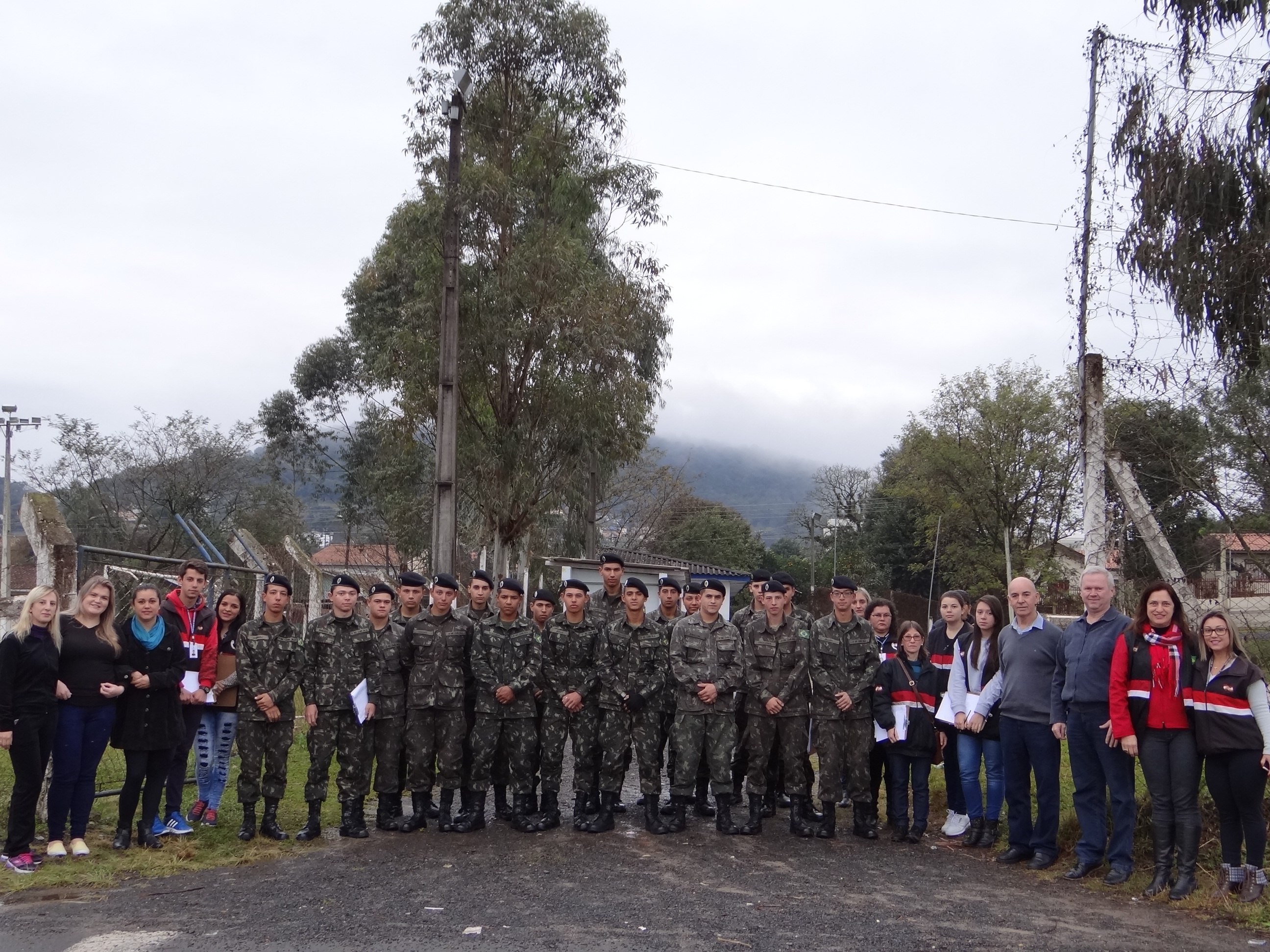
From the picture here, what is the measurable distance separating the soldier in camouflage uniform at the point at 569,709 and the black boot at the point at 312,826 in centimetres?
155

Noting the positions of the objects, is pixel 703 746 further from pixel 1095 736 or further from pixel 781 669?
pixel 1095 736

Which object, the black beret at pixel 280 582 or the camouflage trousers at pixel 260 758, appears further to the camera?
the black beret at pixel 280 582

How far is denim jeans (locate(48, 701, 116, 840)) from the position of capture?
666 centimetres

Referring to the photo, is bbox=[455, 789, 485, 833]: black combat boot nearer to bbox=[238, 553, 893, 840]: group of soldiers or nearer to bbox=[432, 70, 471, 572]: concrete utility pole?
bbox=[238, 553, 893, 840]: group of soldiers

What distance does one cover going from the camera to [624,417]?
19.2 meters

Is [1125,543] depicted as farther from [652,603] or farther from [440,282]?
[440,282]

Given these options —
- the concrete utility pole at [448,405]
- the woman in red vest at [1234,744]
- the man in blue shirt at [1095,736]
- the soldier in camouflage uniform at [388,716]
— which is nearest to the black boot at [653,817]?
the soldier in camouflage uniform at [388,716]

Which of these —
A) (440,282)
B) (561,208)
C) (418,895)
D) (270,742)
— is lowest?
(418,895)

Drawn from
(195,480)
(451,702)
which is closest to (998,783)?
(451,702)

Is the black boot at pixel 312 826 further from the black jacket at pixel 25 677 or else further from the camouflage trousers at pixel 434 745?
the black jacket at pixel 25 677

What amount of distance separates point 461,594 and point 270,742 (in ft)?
51.6

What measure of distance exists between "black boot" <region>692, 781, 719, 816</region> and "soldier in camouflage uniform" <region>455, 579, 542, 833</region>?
1.44 meters

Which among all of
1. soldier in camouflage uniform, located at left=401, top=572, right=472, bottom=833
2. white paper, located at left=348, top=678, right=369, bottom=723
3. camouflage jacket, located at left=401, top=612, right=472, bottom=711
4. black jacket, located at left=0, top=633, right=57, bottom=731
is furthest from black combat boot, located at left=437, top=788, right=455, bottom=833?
black jacket, located at left=0, top=633, right=57, bottom=731

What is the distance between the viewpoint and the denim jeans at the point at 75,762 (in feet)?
21.9
